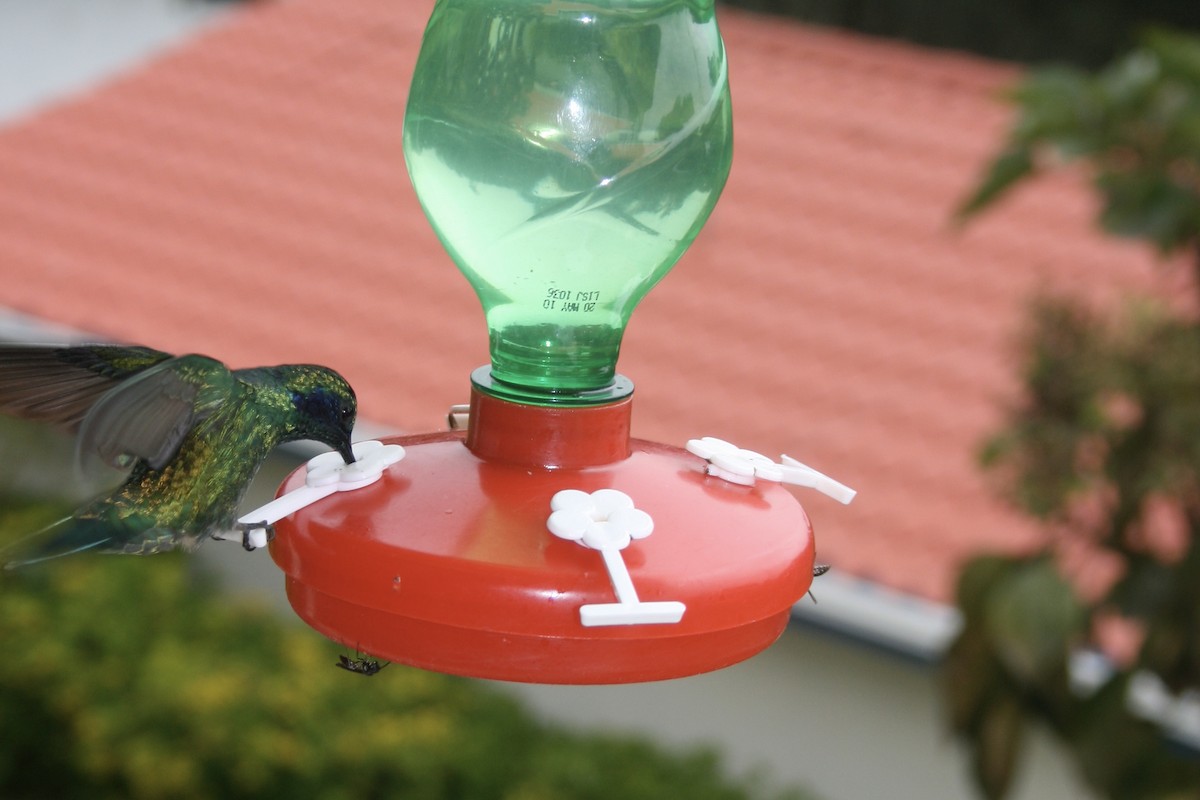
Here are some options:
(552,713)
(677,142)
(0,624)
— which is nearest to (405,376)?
(552,713)

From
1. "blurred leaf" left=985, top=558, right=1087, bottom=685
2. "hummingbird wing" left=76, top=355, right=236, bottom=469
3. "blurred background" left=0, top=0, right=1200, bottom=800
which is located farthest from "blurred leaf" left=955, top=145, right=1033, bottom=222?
"hummingbird wing" left=76, top=355, right=236, bottom=469

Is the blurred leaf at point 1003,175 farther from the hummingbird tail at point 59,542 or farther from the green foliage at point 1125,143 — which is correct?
the hummingbird tail at point 59,542

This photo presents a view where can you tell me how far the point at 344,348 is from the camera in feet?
13.5

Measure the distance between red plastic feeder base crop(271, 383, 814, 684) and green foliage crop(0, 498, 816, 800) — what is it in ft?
7.33

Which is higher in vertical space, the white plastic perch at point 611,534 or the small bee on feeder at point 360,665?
the white plastic perch at point 611,534

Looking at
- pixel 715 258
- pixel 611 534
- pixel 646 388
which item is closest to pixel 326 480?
pixel 611 534

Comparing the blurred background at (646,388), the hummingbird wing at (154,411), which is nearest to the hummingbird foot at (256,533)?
the hummingbird wing at (154,411)

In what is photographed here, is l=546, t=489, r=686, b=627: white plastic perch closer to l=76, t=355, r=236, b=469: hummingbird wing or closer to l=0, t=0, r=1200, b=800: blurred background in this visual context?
l=76, t=355, r=236, b=469: hummingbird wing

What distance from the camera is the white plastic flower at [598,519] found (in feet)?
4.08

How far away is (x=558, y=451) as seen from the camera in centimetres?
144

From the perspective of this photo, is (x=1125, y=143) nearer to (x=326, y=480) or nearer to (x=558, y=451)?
(x=558, y=451)

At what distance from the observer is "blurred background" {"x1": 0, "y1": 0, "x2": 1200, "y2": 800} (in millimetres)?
3281

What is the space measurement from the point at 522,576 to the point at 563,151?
1.63 feet

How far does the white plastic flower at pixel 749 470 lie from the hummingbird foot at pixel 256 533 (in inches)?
17.3
